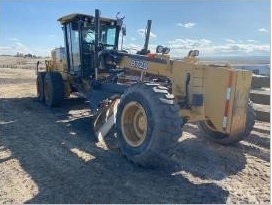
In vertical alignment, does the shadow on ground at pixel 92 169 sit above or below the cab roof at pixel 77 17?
below

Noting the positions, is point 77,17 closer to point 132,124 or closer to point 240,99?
point 132,124

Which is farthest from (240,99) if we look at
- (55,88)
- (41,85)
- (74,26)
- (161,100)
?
(41,85)

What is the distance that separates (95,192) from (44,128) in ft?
13.6

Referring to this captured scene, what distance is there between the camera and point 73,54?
34.0ft

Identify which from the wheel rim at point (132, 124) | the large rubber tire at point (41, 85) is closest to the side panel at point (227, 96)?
the wheel rim at point (132, 124)

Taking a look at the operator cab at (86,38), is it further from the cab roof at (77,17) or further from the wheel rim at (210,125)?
the wheel rim at (210,125)

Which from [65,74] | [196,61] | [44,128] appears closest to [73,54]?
[65,74]

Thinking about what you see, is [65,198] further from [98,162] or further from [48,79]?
[48,79]

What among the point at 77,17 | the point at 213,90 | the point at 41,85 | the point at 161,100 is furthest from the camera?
the point at 41,85

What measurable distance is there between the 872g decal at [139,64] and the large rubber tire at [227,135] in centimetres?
168

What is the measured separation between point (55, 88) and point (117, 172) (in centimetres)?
616

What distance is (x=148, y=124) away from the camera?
5477 mm

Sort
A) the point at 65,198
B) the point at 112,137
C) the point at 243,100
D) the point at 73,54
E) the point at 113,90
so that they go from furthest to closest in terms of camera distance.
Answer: the point at 73,54, the point at 113,90, the point at 112,137, the point at 243,100, the point at 65,198

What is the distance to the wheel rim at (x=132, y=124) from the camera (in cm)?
602
